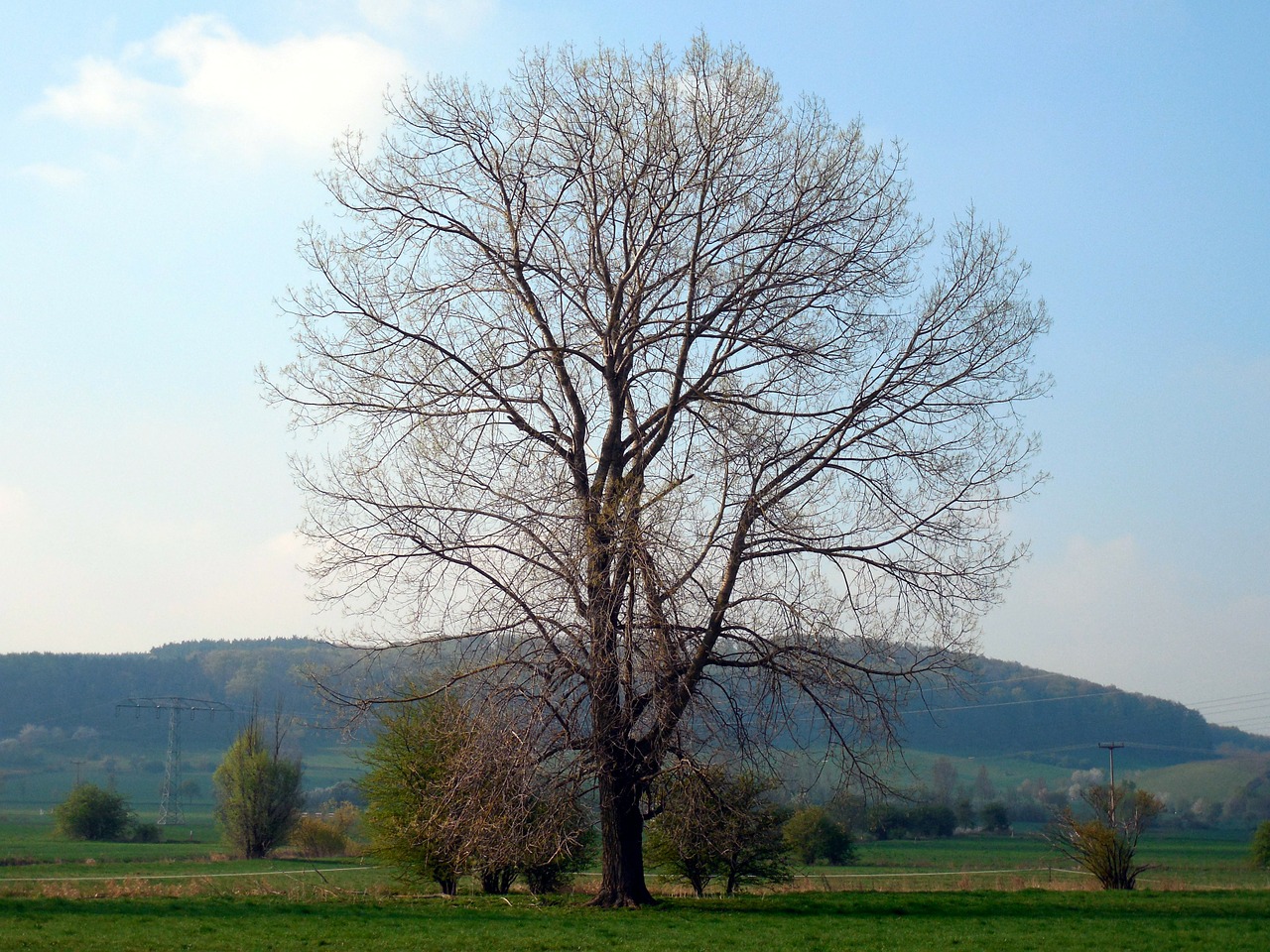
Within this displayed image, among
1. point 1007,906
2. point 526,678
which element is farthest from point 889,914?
point 526,678

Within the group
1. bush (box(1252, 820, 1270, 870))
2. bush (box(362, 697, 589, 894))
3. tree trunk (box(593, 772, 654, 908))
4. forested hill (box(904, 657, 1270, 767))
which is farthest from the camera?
forested hill (box(904, 657, 1270, 767))

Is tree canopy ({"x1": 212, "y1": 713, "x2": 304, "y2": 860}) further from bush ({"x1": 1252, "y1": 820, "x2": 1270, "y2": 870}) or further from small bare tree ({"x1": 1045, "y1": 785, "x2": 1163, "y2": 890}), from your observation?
bush ({"x1": 1252, "y1": 820, "x2": 1270, "y2": 870})

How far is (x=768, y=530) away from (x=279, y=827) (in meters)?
40.9

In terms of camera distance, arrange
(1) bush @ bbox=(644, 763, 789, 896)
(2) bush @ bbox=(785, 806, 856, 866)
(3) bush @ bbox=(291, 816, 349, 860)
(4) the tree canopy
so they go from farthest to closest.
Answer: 1. (3) bush @ bbox=(291, 816, 349, 860)
2. (4) the tree canopy
3. (2) bush @ bbox=(785, 806, 856, 866)
4. (1) bush @ bbox=(644, 763, 789, 896)

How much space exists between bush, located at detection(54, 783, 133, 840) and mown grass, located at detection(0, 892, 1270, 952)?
4225 cm

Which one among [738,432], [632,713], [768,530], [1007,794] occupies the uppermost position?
[738,432]

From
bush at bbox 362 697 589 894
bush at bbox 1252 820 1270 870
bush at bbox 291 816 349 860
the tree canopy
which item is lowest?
bush at bbox 1252 820 1270 870

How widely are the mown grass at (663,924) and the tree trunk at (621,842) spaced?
412 millimetres

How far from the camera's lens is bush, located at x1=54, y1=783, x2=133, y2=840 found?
56.3 meters

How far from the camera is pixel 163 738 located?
4988 inches

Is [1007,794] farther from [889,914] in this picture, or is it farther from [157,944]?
[157,944]

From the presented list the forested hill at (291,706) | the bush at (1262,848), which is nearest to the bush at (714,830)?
the bush at (1262,848)

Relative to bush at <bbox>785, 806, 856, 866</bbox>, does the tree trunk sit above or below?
above

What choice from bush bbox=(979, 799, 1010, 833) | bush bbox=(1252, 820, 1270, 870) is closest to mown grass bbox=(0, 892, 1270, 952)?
bush bbox=(1252, 820, 1270, 870)
